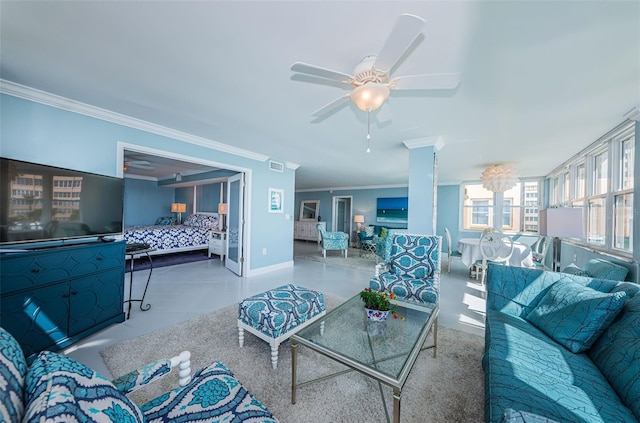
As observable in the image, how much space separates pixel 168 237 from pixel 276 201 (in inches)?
118

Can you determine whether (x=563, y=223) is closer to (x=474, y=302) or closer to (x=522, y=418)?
(x=474, y=302)

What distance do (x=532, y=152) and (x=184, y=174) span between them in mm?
8169

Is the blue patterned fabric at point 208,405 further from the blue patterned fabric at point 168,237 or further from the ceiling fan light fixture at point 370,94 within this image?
the blue patterned fabric at point 168,237

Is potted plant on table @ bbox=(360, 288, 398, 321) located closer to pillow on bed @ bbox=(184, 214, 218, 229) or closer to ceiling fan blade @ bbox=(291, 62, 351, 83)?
ceiling fan blade @ bbox=(291, 62, 351, 83)

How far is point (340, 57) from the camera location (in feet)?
5.36

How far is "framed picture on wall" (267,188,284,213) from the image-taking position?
478cm

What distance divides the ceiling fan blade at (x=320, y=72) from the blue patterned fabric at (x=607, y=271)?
111 inches

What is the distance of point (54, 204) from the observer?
2.03 m

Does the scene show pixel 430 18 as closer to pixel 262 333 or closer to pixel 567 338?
pixel 567 338

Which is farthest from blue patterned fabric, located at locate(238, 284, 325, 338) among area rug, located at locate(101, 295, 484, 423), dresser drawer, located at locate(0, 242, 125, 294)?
dresser drawer, located at locate(0, 242, 125, 294)

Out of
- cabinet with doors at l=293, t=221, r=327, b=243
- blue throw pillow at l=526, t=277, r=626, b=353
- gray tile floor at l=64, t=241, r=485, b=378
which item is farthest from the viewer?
cabinet with doors at l=293, t=221, r=327, b=243

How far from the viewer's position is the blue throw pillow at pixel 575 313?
1.40 metres

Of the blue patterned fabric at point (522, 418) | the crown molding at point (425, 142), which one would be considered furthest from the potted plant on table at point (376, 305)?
the crown molding at point (425, 142)

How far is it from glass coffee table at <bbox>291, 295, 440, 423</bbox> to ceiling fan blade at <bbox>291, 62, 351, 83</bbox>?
1.74m
